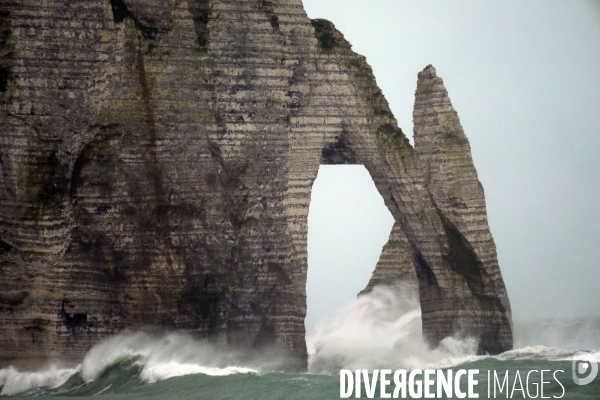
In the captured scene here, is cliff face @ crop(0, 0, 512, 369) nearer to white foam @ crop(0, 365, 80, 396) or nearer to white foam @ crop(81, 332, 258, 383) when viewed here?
white foam @ crop(81, 332, 258, 383)

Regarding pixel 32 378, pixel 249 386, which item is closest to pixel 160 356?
pixel 32 378

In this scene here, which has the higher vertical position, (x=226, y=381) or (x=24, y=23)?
(x=24, y=23)

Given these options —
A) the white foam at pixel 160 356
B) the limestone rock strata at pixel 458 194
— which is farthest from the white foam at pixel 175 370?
the limestone rock strata at pixel 458 194

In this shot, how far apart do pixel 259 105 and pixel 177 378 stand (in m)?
7.80

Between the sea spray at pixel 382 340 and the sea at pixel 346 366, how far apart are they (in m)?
0.03

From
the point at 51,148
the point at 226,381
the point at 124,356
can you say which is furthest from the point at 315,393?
the point at 51,148

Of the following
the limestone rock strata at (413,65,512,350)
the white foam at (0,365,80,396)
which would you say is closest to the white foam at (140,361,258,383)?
the white foam at (0,365,80,396)

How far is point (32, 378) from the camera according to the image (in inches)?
2402

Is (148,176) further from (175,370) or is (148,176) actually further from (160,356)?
(175,370)

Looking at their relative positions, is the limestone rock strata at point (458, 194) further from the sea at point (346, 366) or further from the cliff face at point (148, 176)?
the cliff face at point (148, 176)

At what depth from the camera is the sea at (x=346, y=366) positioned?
55.8m

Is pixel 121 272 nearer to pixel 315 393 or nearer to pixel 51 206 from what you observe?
pixel 51 206

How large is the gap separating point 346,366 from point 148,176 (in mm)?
8261

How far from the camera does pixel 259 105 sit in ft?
204
